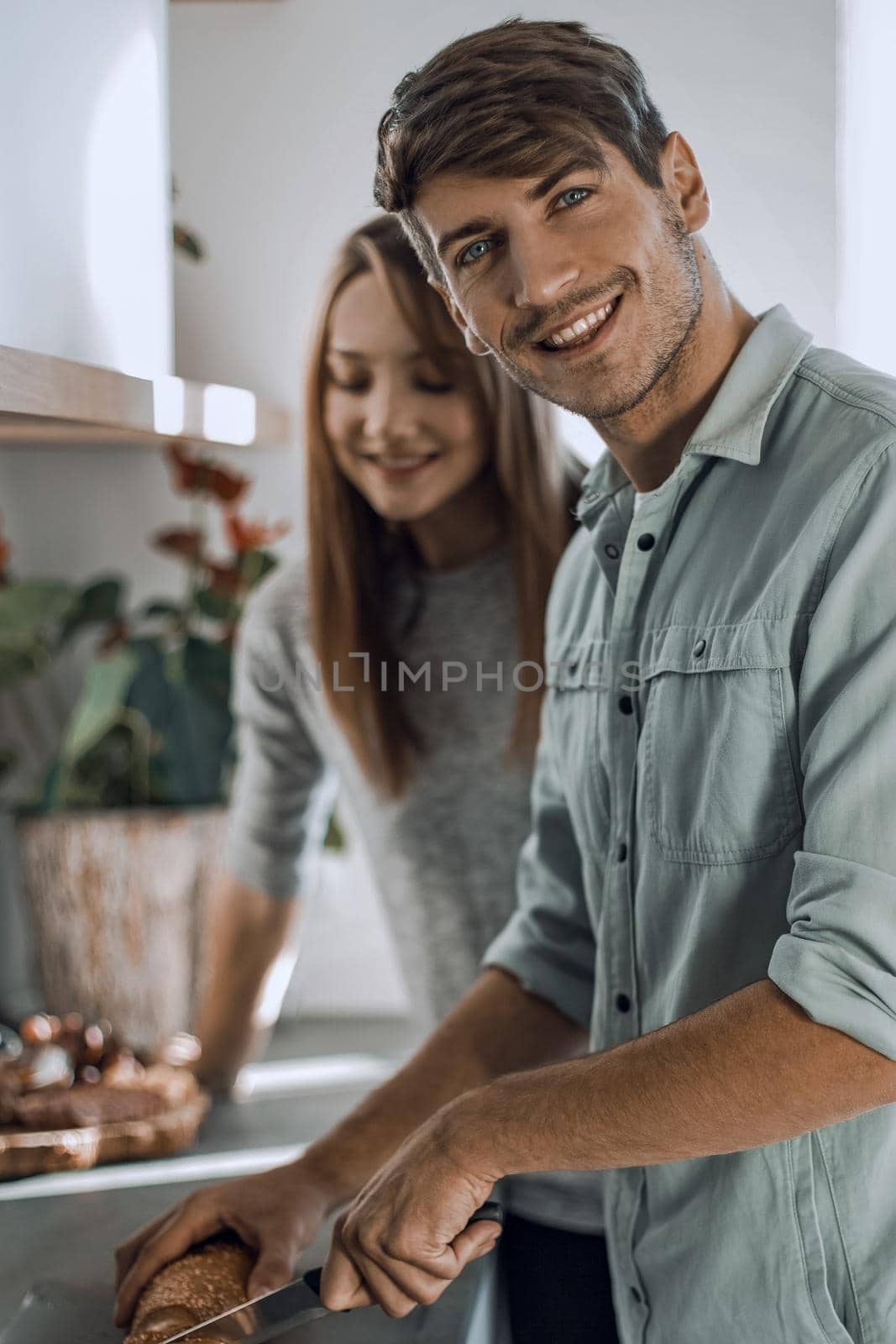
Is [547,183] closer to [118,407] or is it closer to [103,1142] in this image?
[118,407]

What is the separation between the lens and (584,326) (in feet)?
2.27

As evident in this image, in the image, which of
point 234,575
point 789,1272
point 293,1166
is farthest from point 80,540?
point 789,1272

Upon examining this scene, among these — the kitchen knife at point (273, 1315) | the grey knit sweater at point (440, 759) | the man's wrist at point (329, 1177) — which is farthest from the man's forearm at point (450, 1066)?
the grey knit sweater at point (440, 759)

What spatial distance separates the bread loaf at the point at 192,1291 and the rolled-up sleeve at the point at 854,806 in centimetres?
38

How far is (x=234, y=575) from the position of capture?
149 cm

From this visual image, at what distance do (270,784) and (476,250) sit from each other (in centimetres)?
69

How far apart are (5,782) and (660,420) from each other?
3.83ft

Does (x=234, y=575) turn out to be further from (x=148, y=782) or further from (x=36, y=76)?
(x=36, y=76)

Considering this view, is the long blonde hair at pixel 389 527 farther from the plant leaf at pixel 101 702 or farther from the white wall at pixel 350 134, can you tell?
the plant leaf at pixel 101 702

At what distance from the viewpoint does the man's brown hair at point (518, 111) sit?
67 cm

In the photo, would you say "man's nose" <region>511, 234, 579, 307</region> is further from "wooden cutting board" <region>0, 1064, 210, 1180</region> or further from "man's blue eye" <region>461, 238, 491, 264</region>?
"wooden cutting board" <region>0, 1064, 210, 1180</region>

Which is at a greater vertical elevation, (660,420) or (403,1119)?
(660,420)

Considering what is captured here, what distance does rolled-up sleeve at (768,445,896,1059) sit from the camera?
58 centimetres

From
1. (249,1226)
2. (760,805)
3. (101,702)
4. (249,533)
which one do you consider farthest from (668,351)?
(101,702)
